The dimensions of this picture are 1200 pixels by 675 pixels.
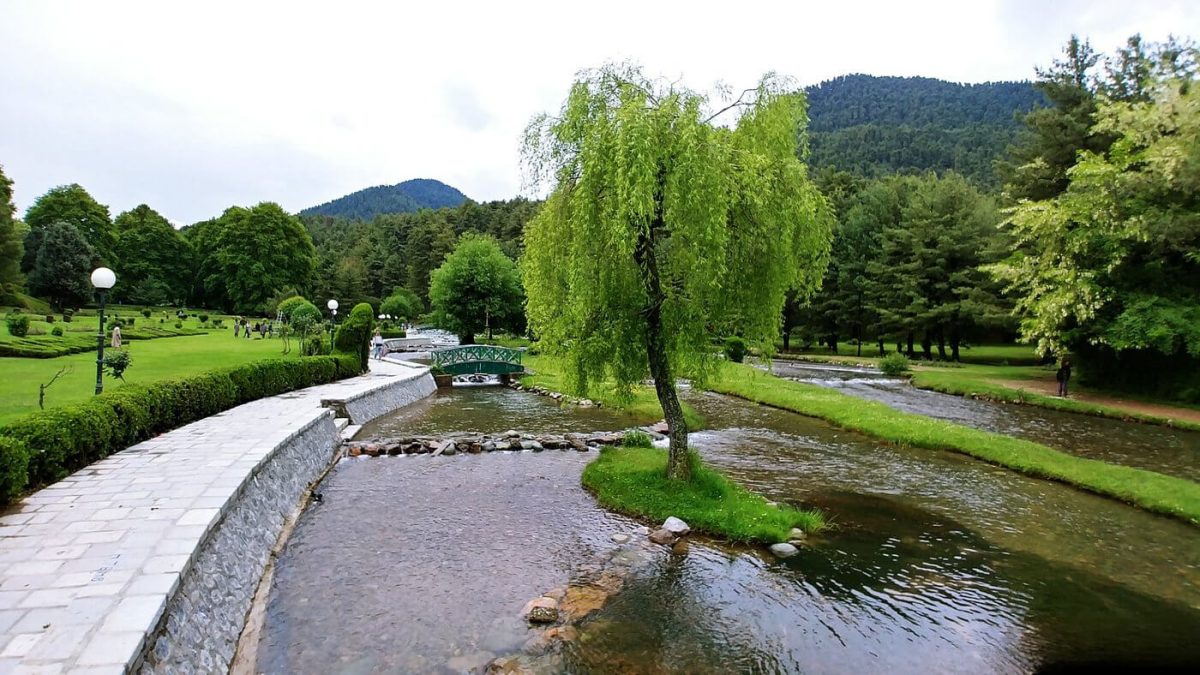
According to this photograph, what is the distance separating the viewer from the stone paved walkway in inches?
172

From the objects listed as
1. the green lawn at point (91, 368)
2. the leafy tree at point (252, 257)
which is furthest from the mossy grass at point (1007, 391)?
the leafy tree at point (252, 257)

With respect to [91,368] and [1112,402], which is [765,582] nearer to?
[91,368]

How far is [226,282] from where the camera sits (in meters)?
66.8

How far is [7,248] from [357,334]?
1461 inches

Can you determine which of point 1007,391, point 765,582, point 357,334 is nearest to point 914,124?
point 1007,391

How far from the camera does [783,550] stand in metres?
9.16

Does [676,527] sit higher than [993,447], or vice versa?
[993,447]

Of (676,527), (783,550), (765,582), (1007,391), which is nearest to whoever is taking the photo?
(765,582)

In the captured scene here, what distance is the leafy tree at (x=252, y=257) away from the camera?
65.6m

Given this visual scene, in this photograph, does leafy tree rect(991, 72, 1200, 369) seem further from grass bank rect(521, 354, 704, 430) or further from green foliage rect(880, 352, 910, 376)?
grass bank rect(521, 354, 704, 430)

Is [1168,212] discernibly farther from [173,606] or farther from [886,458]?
[173,606]

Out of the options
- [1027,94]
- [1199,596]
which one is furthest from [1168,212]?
[1027,94]

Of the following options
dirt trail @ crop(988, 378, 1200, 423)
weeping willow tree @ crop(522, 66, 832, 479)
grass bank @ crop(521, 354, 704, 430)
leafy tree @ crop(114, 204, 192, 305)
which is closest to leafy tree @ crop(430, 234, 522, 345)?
grass bank @ crop(521, 354, 704, 430)

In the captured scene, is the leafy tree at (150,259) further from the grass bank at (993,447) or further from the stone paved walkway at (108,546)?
the grass bank at (993,447)
